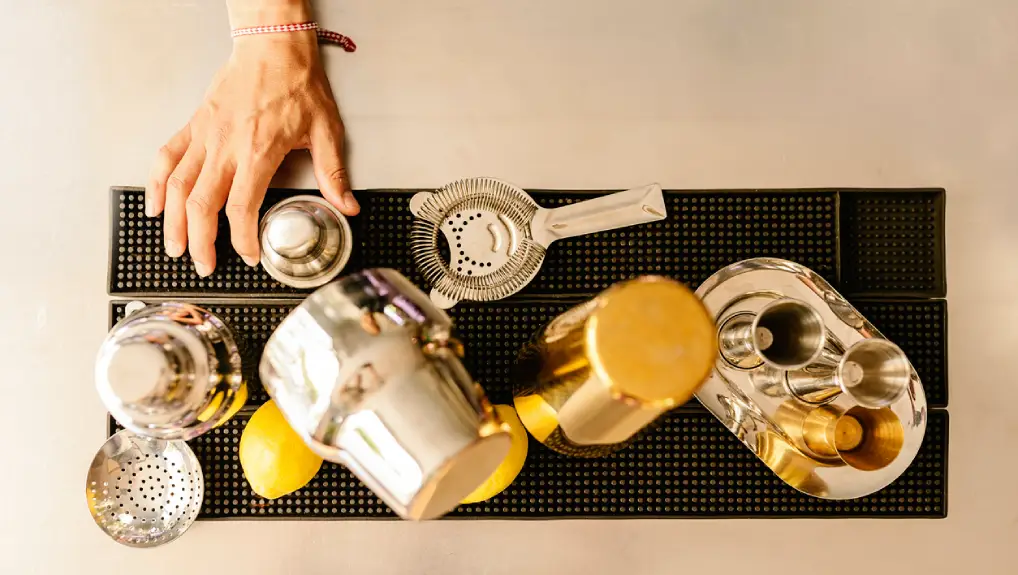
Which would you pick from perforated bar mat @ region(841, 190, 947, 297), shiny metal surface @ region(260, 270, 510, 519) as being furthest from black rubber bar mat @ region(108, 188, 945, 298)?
shiny metal surface @ region(260, 270, 510, 519)

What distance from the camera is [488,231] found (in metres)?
0.70

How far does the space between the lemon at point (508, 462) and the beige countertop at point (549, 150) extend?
0.14 metres

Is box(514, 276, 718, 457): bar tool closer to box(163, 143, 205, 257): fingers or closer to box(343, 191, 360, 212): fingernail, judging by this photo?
box(343, 191, 360, 212): fingernail

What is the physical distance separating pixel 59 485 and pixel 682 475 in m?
0.74

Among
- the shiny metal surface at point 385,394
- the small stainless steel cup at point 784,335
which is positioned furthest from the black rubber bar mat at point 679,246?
the shiny metal surface at point 385,394

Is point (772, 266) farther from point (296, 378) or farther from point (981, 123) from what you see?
point (296, 378)

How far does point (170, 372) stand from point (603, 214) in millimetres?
459

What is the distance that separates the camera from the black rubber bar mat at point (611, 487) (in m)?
0.70

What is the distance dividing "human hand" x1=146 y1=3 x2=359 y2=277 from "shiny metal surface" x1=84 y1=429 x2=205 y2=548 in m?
0.21

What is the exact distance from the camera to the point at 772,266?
27.1 inches

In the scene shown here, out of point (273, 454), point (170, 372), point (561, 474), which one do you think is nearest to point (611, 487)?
point (561, 474)

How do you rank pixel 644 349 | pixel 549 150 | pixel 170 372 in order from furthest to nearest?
pixel 549 150 < pixel 170 372 < pixel 644 349

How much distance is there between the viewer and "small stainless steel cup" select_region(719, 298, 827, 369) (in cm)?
53

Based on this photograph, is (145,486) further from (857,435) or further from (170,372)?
(857,435)
